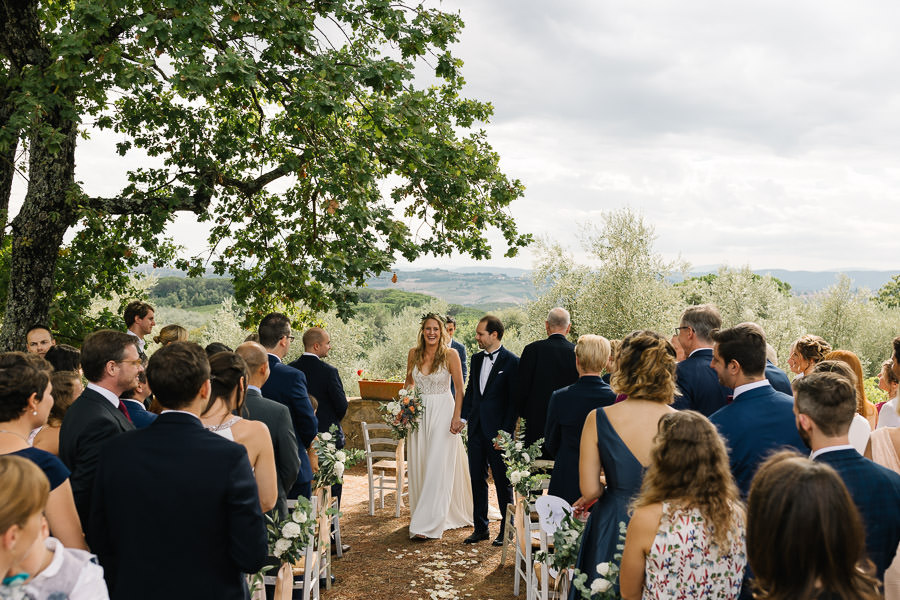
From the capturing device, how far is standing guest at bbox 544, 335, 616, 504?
4551 mm

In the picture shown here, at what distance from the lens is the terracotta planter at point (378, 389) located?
1122 centimetres

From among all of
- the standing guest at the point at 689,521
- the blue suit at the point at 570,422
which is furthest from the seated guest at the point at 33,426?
the blue suit at the point at 570,422

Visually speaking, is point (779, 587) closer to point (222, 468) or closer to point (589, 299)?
point (222, 468)

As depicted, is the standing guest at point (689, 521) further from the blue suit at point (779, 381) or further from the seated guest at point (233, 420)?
the blue suit at point (779, 381)

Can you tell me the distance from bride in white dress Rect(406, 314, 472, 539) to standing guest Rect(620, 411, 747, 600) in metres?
5.19

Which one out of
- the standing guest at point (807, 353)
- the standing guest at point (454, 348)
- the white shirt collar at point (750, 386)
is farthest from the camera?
the standing guest at point (454, 348)

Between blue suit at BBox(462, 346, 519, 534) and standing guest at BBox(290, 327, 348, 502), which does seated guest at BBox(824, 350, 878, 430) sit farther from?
standing guest at BBox(290, 327, 348, 502)

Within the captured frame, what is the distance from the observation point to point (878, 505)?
262cm

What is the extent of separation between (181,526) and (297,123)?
5.60 metres

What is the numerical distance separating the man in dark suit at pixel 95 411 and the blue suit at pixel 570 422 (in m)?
2.66

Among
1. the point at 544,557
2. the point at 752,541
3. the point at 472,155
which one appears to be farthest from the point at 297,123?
the point at 752,541

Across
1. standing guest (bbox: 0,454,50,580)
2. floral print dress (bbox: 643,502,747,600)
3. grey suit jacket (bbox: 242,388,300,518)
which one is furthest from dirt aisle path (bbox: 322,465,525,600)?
standing guest (bbox: 0,454,50,580)

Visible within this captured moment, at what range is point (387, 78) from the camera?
7.09 meters

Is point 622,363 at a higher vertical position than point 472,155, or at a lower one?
lower
